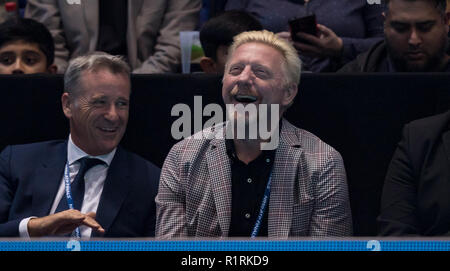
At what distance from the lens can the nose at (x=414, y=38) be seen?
2.44 metres

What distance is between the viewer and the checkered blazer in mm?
1896

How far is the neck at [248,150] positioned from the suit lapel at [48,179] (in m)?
0.52

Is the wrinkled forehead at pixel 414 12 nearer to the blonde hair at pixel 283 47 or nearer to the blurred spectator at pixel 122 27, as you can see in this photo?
the blonde hair at pixel 283 47

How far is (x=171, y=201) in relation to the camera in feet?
6.42

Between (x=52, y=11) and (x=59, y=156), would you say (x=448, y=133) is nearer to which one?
(x=59, y=156)

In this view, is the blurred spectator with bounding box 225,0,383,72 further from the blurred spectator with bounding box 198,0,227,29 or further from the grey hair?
the grey hair

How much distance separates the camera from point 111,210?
2.03m

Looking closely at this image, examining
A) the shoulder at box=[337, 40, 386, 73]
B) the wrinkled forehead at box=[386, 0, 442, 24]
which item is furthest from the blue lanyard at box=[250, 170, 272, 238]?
the wrinkled forehead at box=[386, 0, 442, 24]

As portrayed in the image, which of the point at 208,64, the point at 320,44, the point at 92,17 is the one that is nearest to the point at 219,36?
the point at 208,64

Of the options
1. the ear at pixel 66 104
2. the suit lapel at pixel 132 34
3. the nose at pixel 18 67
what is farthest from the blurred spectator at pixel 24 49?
the ear at pixel 66 104

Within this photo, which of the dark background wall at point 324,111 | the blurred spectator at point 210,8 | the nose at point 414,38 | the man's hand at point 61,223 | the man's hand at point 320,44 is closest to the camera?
the man's hand at point 61,223

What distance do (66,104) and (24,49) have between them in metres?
0.54

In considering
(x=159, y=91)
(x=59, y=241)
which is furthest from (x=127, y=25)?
(x=59, y=241)

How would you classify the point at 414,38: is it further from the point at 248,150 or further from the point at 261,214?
the point at 261,214
